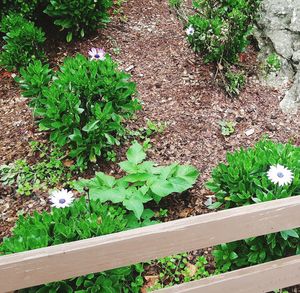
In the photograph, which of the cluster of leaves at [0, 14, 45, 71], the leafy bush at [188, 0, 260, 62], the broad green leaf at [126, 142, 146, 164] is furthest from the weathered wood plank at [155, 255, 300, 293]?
the cluster of leaves at [0, 14, 45, 71]

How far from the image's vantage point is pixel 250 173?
99.8 inches

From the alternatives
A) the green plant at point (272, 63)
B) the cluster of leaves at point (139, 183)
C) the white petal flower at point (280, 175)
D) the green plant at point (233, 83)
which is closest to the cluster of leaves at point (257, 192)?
the white petal flower at point (280, 175)

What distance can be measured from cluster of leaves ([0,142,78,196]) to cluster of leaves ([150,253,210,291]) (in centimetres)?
95

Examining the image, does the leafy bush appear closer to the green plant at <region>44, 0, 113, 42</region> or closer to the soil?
the soil

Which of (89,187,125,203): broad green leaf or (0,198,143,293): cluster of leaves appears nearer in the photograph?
(0,198,143,293): cluster of leaves

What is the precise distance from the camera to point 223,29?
403 centimetres

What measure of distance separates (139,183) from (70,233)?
766 millimetres

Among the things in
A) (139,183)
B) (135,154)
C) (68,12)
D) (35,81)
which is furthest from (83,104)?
(68,12)

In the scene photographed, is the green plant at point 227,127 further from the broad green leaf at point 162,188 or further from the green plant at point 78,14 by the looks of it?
the green plant at point 78,14

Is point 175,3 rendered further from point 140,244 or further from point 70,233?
point 140,244

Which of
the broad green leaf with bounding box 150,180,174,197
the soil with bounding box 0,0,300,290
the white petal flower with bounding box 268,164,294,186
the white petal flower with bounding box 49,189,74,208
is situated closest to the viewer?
the white petal flower with bounding box 268,164,294,186

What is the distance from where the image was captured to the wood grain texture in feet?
5.37

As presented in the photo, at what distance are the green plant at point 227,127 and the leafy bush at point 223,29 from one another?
0.65 meters

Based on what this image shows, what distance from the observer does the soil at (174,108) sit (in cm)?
321
